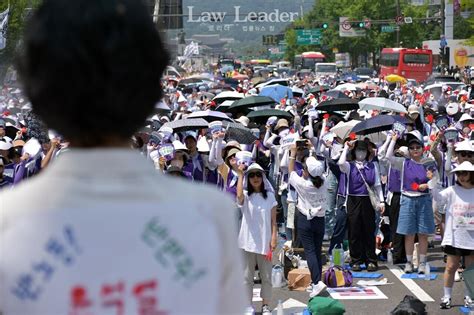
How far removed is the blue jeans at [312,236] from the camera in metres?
10.6

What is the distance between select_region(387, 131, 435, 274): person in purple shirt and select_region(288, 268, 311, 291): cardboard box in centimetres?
143

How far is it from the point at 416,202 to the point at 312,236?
65.8 inches

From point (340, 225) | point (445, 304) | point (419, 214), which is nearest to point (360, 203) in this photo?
point (340, 225)

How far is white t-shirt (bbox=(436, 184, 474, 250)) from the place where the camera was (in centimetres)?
960

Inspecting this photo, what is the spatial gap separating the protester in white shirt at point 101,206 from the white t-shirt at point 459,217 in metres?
8.20

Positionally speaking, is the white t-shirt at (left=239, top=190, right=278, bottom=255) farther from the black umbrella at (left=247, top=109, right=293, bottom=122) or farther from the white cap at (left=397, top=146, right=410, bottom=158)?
the black umbrella at (left=247, top=109, right=293, bottom=122)

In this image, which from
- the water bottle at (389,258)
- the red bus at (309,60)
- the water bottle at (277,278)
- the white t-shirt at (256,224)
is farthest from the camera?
the red bus at (309,60)

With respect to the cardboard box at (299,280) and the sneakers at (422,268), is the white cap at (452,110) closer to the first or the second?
the sneakers at (422,268)

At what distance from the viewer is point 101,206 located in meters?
1.60

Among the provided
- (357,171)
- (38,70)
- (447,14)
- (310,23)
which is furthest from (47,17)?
(310,23)

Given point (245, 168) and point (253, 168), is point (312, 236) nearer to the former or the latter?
point (245, 168)

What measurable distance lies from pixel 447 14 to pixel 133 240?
268 ft

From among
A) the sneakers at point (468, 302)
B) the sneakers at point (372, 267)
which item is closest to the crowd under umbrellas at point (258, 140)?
the sneakers at point (372, 267)

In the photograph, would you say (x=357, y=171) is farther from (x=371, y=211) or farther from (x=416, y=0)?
(x=416, y=0)
